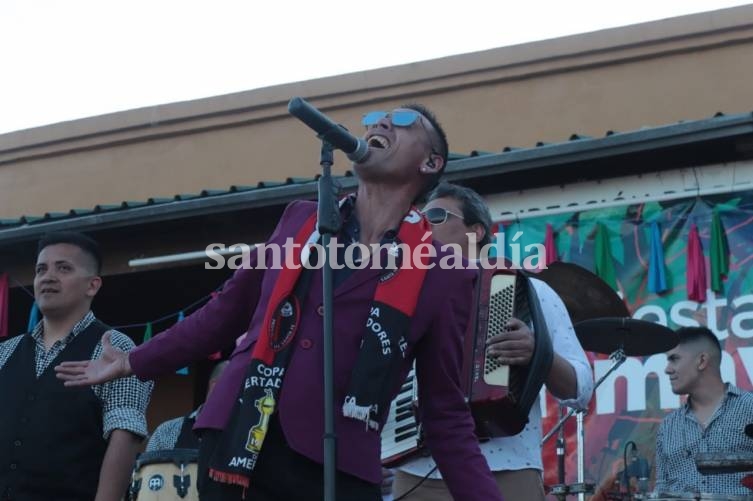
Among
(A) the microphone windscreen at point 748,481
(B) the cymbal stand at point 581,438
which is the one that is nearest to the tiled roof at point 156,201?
(B) the cymbal stand at point 581,438

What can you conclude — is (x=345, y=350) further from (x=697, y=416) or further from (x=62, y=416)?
(x=697, y=416)

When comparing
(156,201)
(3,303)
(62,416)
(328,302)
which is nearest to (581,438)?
(62,416)

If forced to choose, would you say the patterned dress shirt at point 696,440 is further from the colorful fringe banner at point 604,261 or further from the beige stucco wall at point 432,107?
the beige stucco wall at point 432,107

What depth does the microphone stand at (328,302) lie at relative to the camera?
3.25m

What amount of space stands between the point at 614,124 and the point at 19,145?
7.76 meters

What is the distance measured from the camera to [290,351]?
11.4 feet

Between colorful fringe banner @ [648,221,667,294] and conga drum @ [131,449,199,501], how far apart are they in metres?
3.54

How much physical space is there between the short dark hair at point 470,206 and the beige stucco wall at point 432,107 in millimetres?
7396

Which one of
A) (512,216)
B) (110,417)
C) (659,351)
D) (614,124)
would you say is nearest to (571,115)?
(614,124)

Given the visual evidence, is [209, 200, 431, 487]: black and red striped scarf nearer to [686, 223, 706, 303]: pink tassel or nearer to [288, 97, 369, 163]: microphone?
[288, 97, 369, 163]: microphone

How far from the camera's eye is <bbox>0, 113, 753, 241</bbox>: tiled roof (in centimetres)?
848

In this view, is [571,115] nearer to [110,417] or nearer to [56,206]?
[56,206]

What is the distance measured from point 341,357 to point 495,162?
570 centimetres

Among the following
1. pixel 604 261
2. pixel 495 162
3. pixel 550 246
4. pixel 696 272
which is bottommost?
pixel 696 272
